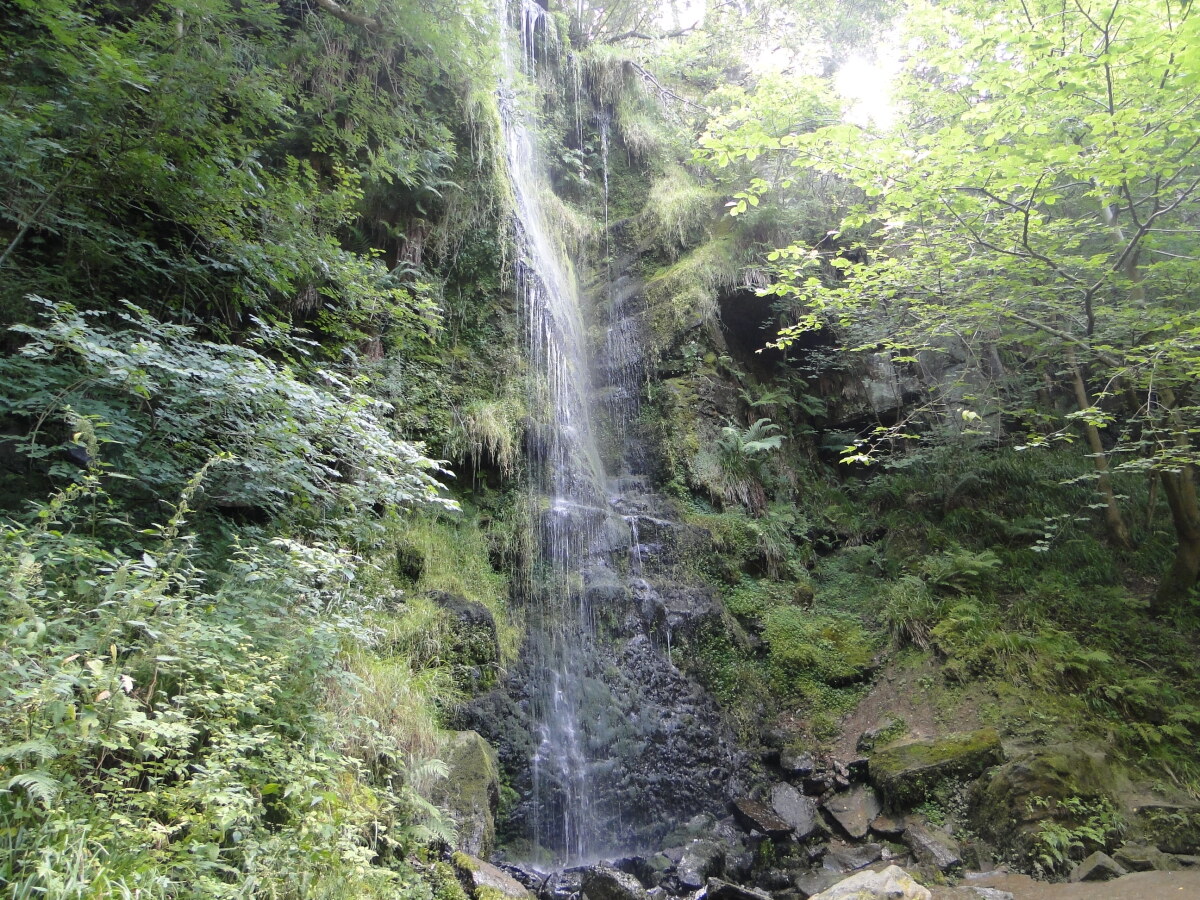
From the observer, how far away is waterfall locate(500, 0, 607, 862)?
5863mm

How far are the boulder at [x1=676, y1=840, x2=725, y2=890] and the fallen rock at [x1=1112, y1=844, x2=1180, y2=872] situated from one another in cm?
294

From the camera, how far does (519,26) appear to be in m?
11.3

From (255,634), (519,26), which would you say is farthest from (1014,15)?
(519,26)

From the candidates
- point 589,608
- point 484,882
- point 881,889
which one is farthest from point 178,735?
point 589,608

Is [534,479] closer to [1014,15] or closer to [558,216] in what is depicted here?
[558,216]

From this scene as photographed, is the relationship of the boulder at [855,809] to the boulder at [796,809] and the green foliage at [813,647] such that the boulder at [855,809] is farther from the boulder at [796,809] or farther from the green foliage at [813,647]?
the green foliage at [813,647]

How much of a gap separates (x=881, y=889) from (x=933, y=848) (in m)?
1.68

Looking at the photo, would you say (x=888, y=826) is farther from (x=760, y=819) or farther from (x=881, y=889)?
(x=881, y=889)

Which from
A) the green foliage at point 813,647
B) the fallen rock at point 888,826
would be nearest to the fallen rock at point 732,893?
the fallen rock at point 888,826

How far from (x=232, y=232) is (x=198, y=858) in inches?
169

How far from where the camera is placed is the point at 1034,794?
204 inches

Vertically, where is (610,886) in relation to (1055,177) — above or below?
below

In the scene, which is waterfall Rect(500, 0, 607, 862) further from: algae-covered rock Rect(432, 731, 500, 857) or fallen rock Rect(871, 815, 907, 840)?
fallen rock Rect(871, 815, 907, 840)

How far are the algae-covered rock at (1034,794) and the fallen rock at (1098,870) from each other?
0.34m
